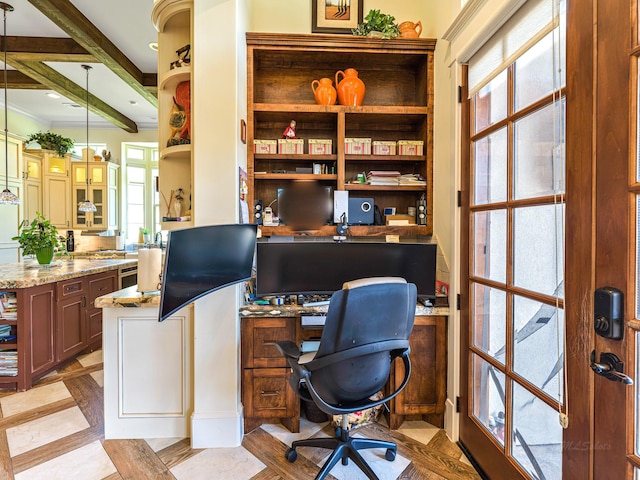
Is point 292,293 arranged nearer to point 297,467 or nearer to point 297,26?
point 297,467

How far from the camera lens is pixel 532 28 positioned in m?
1.32

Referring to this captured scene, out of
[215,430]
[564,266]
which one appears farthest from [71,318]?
[564,266]

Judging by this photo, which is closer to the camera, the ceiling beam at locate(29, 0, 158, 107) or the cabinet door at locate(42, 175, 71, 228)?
the ceiling beam at locate(29, 0, 158, 107)

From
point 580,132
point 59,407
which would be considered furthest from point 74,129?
point 580,132

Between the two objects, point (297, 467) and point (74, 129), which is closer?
point (297, 467)

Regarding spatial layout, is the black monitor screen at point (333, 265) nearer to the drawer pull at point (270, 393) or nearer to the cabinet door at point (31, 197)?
the drawer pull at point (270, 393)

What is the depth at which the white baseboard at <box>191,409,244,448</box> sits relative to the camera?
188cm

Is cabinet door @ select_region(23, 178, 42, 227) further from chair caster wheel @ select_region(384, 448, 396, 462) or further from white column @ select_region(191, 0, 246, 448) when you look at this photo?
chair caster wheel @ select_region(384, 448, 396, 462)

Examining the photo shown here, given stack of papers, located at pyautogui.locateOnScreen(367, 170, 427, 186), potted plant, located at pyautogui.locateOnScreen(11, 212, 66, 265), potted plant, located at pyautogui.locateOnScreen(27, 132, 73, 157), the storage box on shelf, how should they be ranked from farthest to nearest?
potted plant, located at pyautogui.locateOnScreen(27, 132, 73, 157) → potted plant, located at pyautogui.locateOnScreen(11, 212, 66, 265) → stack of papers, located at pyautogui.locateOnScreen(367, 170, 427, 186) → the storage box on shelf

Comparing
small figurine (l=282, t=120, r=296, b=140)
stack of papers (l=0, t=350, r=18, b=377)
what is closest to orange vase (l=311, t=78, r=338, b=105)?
small figurine (l=282, t=120, r=296, b=140)

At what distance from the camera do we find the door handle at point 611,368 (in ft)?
3.04

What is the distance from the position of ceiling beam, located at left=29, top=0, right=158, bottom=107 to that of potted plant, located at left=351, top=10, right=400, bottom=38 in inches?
104

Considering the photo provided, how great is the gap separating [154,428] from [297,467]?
0.94 meters

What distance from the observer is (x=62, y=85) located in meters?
4.16
